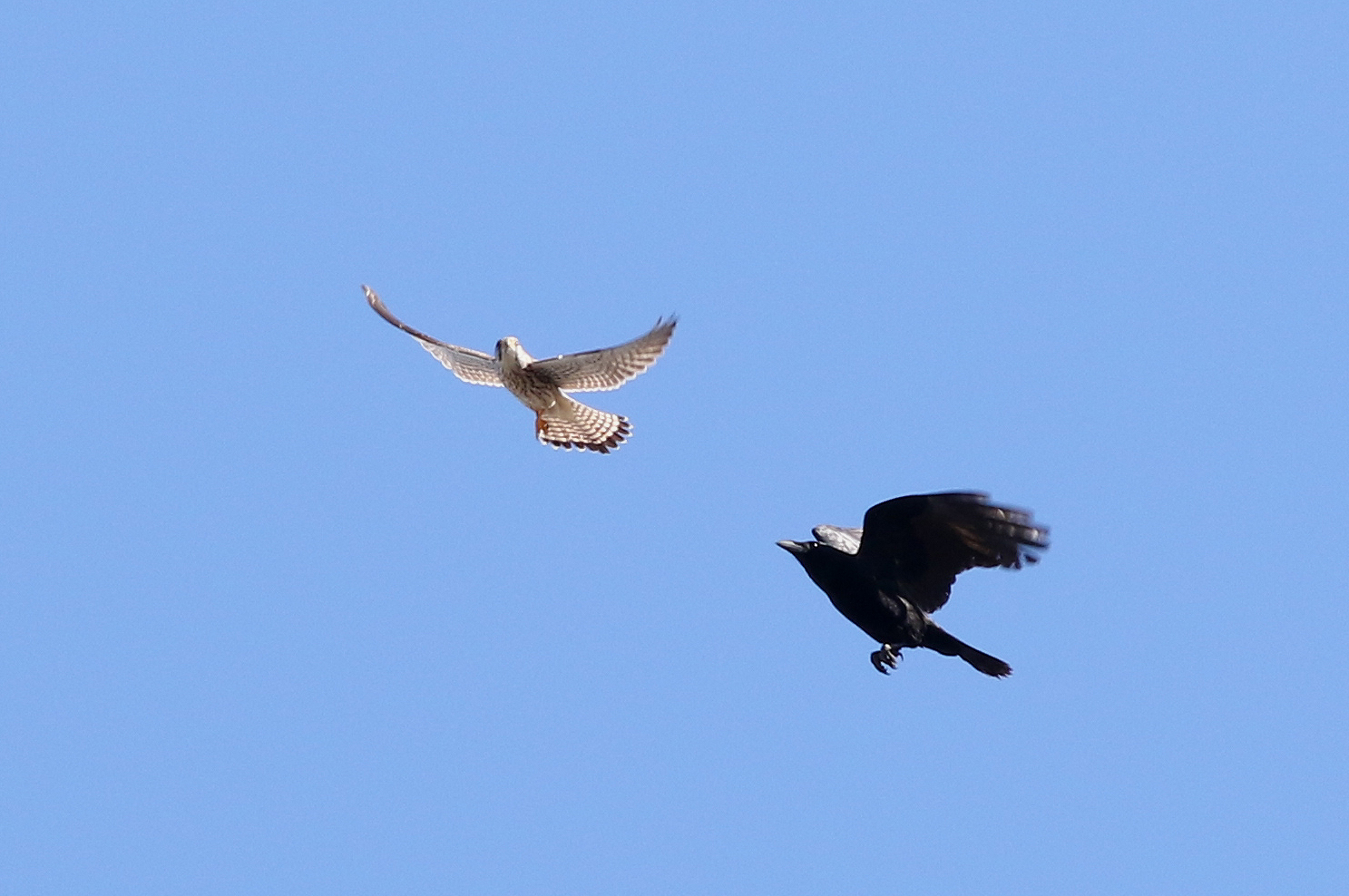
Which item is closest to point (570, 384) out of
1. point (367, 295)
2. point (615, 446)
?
point (615, 446)

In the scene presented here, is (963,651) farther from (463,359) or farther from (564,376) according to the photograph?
(463,359)

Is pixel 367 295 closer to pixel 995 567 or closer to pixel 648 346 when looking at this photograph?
pixel 648 346

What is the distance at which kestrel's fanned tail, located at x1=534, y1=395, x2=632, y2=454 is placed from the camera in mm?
13906

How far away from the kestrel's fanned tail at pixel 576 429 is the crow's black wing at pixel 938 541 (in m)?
4.24

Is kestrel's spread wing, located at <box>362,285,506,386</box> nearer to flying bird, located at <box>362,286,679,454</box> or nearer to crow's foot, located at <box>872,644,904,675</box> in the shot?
flying bird, located at <box>362,286,679,454</box>

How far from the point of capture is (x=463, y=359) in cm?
1468

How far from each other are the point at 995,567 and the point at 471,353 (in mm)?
6151

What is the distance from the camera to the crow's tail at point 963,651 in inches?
404

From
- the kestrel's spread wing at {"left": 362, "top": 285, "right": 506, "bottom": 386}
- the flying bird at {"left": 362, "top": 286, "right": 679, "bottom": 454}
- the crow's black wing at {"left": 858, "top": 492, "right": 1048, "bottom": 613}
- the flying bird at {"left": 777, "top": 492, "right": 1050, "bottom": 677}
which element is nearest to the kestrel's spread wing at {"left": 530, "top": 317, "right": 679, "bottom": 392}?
the flying bird at {"left": 362, "top": 286, "right": 679, "bottom": 454}

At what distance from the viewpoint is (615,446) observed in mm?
13938

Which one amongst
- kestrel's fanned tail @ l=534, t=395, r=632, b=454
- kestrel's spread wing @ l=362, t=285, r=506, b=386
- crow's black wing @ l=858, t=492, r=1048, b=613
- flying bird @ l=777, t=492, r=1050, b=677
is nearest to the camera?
crow's black wing @ l=858, t=492, r=1048, b=613

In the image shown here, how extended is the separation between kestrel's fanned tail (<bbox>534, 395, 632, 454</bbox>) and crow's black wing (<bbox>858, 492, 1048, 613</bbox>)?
4.24m

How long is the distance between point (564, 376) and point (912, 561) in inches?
171

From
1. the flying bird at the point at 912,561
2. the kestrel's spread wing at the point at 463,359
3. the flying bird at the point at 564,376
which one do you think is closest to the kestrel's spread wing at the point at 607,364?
the flying bird at the point at 564,376
